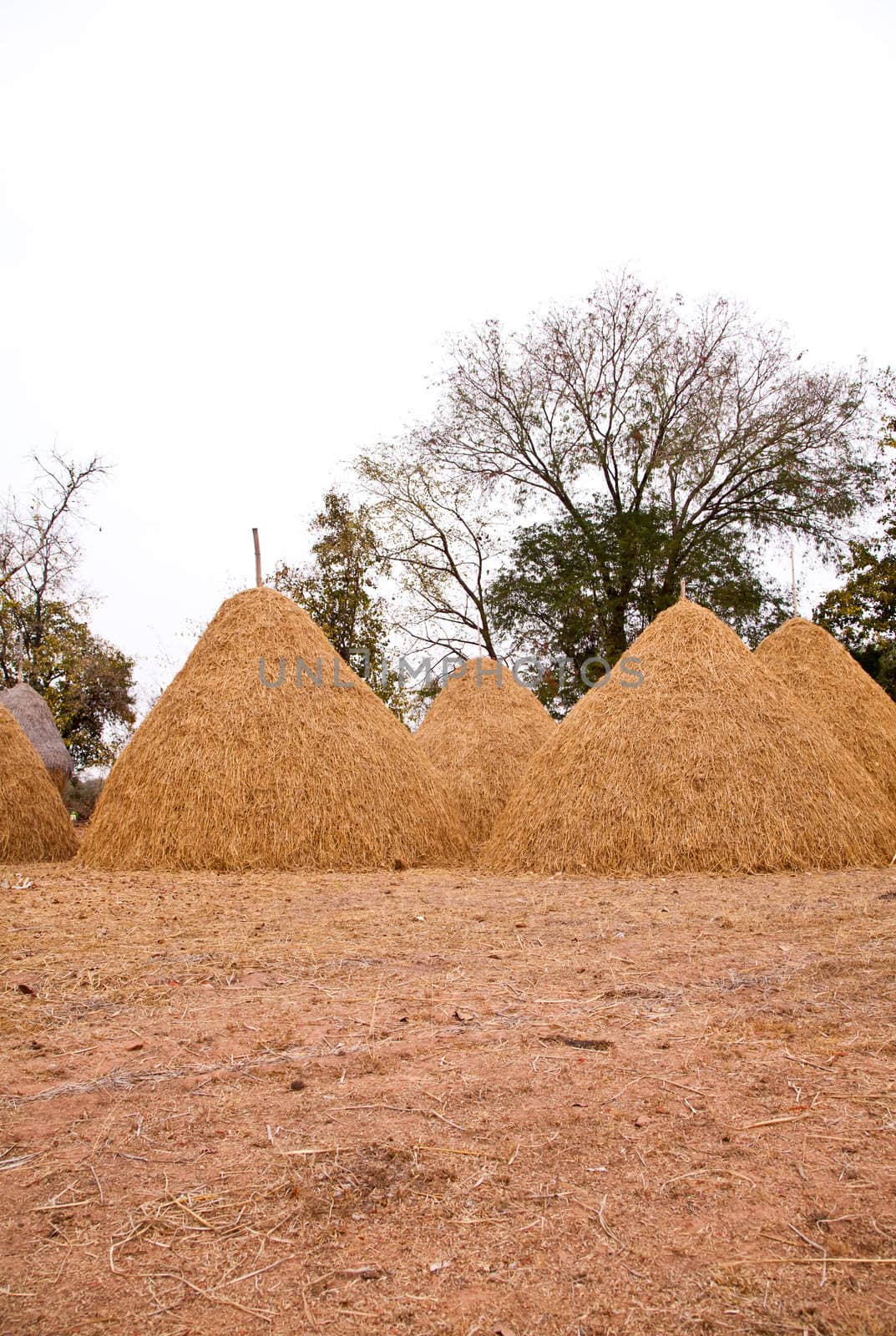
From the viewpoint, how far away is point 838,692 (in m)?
12.9

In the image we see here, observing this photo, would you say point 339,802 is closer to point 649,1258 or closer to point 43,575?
point 649,1258

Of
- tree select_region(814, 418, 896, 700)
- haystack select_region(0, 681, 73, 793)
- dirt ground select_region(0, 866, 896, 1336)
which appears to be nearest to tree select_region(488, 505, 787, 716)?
tree select_region(814, 418, 896, 700)

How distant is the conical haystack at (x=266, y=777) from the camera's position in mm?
8898

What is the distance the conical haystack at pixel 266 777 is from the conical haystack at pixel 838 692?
5.75 meters

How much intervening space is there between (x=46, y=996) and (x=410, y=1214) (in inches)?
104

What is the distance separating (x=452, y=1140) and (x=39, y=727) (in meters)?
15.2

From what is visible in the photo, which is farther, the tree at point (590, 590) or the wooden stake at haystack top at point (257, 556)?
the tree at point (590, 590)

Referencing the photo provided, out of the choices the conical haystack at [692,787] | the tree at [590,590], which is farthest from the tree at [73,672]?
the conical haystack at [692,787]

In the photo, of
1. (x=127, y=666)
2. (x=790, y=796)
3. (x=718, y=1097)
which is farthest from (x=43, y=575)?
(x=718, y=1097)

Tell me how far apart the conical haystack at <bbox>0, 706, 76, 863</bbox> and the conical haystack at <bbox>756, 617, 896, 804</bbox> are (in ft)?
30.1

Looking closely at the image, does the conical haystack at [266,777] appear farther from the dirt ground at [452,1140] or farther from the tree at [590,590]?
the tree at [590,590]

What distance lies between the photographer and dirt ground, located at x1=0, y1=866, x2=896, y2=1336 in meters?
1.88

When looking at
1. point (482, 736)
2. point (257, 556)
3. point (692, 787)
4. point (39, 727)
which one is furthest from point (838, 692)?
point (39, 727)

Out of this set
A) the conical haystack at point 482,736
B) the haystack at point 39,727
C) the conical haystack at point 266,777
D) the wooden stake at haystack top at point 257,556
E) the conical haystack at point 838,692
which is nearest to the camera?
the conical haystack at point 266,777
